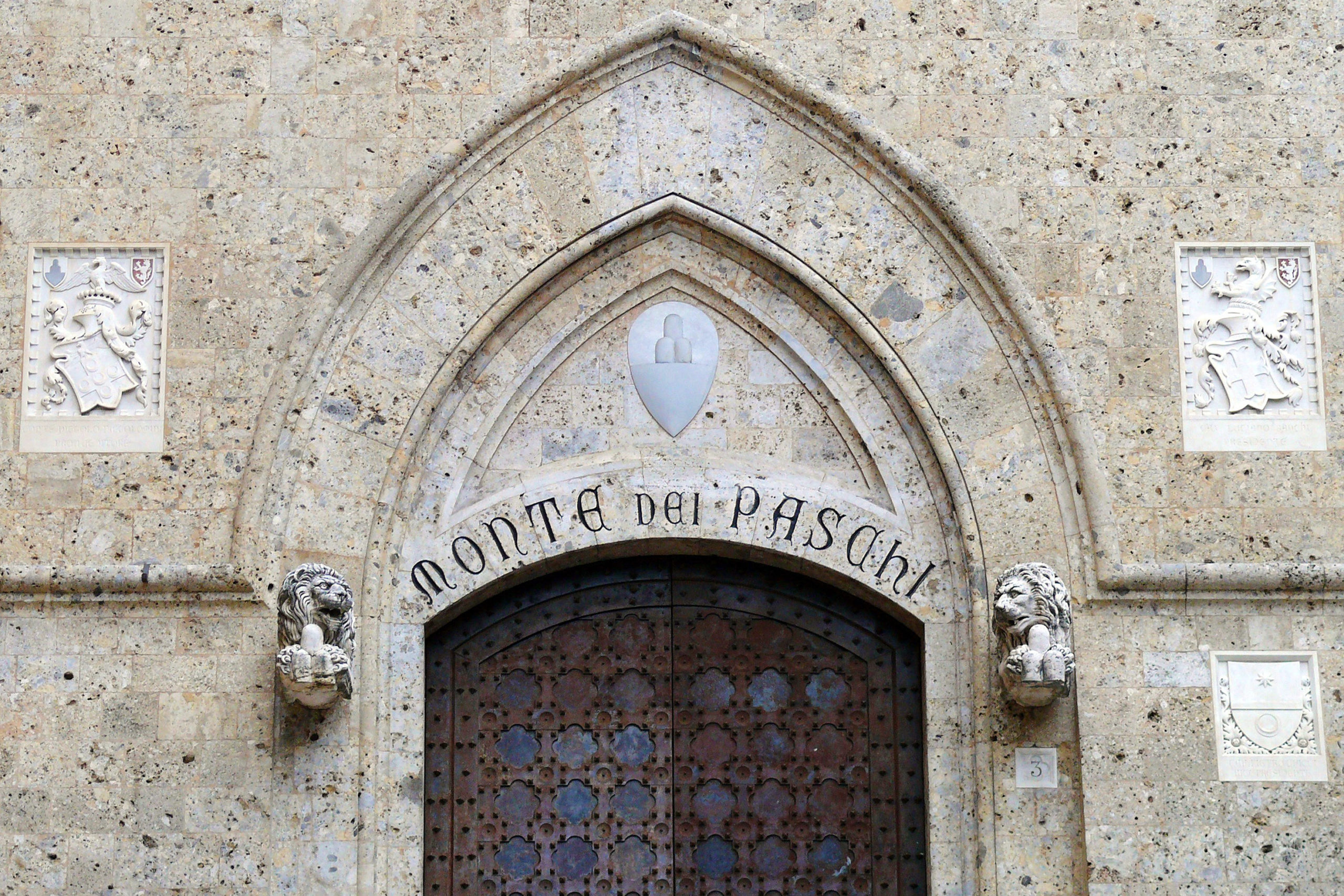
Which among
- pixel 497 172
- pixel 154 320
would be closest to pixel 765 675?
pixel 497 172

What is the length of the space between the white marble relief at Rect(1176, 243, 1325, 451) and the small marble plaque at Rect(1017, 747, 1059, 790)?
4.97 feet

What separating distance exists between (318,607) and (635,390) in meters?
1.80

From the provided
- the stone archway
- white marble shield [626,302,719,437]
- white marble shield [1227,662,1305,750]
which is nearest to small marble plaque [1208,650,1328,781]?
white marble shield [1227,662,1305,750]

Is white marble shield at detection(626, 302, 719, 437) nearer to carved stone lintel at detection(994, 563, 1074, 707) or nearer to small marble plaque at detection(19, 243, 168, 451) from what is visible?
carved stone lintel at detection(994, 563, 1074, 707)

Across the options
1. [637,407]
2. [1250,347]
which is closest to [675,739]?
[637,407]

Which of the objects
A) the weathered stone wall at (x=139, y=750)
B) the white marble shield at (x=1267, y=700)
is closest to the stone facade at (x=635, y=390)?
the weathered stone wall at (x=139, y=750)

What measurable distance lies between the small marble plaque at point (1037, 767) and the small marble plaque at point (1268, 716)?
2.28ft

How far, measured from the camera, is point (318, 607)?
26.5 feet

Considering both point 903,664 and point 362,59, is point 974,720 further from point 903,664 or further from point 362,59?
point 362,59

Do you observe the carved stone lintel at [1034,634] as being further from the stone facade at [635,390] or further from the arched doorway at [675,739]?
the arched doorway at [675,739]

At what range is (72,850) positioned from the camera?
26.8 ft

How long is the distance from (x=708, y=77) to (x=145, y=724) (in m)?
3.84

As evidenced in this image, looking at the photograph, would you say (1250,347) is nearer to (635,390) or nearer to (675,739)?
(635,390)

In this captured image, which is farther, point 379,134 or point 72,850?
point 379,134
